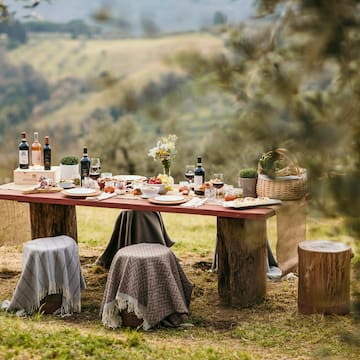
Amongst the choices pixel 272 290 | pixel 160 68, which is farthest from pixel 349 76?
pixel 272 290

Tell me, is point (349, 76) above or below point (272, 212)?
above

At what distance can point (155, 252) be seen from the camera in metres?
4.16

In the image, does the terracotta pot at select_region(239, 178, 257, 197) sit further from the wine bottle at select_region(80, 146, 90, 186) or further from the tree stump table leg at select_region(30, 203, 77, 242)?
the tree stump table leg at select_region(30, 203, 77, 242)

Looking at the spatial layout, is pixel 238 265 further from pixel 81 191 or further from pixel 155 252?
pixel 81 191

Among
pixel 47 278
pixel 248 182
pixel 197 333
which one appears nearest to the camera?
pixel 197 333

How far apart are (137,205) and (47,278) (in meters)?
0.76

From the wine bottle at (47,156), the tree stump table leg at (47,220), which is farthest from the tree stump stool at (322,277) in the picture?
the wine bottle at (47,156)

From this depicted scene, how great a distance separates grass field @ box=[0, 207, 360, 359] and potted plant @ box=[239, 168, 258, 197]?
2.52 feet

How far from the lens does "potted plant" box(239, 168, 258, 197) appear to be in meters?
4.54

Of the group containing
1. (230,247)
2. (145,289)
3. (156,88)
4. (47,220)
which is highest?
(156,88)

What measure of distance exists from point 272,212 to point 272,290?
1.00 meters

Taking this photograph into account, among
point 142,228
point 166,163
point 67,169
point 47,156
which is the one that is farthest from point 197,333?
point 47,156

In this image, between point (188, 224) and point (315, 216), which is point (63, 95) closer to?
point (315, 216)

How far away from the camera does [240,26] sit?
2.64ft
